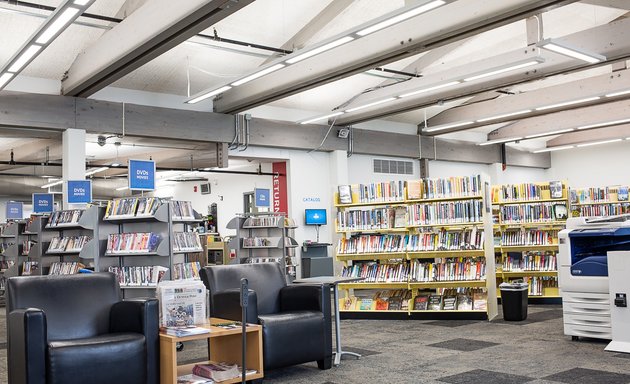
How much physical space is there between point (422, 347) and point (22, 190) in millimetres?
16110

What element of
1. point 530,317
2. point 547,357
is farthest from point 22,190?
point 547,357

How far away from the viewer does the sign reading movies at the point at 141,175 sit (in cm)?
832

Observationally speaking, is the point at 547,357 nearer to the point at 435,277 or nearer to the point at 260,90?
the point at 435,277

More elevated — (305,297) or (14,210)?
(14,210)

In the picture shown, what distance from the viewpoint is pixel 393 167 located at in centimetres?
1434

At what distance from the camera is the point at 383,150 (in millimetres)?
13773

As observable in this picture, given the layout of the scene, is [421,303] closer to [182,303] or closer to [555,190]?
[555,190]

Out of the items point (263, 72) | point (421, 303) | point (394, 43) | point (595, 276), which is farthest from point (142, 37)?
point (595, 276)

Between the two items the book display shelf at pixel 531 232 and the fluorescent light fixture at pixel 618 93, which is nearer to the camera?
the book display shelf at pixel 531 232

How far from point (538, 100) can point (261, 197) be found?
18.2ft

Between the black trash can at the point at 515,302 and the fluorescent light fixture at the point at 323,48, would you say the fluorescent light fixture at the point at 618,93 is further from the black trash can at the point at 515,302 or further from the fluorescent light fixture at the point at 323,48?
the fluorescent light fixture at the point at 323,48

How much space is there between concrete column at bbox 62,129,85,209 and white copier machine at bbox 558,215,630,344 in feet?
23.0

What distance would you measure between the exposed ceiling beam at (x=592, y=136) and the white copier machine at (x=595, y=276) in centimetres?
968

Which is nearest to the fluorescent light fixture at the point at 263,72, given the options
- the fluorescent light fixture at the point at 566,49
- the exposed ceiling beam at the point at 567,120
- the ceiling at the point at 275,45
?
the ceiling at the point at 275,45
